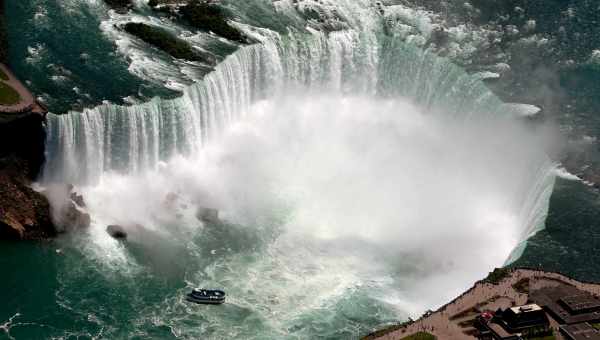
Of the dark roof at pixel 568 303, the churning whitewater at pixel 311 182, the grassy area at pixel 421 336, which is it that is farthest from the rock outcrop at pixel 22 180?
the dark roof at pixel 568 303

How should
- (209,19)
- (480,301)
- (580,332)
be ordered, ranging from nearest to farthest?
(580,332), (480,301), (209,19)

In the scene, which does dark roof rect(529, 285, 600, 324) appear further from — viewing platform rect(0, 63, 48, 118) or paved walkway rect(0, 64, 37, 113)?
paved walkway rect(0, 64, 37, 113)

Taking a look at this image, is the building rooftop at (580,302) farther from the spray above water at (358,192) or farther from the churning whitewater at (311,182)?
the spray above water at (358,192)

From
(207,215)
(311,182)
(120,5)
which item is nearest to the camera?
(207,215)

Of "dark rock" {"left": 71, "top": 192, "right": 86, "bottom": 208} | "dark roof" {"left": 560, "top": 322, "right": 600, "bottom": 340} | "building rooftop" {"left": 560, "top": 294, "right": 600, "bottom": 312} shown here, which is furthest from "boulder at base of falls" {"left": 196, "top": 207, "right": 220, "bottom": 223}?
"dark roof" {"left": 560, "top": 322, "right": 600, "bottom": 340}

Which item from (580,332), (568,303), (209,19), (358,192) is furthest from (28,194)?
(580,332)

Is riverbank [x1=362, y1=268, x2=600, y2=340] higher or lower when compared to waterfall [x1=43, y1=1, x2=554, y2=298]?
lower

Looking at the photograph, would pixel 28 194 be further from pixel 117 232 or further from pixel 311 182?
pixel 311 182
